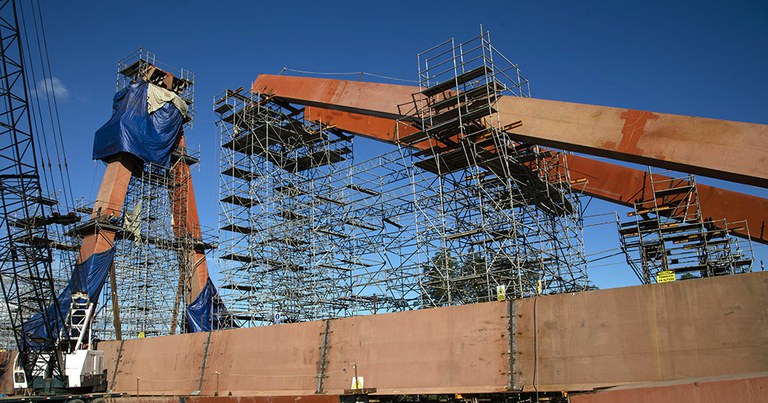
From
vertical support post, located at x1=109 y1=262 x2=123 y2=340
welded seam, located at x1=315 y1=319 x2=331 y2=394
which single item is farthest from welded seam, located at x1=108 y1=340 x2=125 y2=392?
welded seam, located at x1=315 y1=319 x2=331 y2=394

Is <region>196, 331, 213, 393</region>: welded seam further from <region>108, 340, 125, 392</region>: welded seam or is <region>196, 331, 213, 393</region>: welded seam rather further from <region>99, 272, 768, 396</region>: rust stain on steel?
<region>108, 340, 125, 392</region>: welded seam

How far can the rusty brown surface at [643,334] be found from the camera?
9766 mm

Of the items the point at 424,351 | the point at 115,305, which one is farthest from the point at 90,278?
the point at 424,351

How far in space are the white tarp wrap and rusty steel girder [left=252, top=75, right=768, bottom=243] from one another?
369 inches

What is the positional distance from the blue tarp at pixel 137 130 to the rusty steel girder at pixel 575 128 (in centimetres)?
923

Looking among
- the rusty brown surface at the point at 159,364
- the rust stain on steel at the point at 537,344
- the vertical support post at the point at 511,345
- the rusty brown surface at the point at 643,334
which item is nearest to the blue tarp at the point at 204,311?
the rusty brown surface at the point at 159,364

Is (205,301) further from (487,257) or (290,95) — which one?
(487,257)

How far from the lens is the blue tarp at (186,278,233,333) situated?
97.9 feet

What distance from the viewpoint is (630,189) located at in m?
21.5

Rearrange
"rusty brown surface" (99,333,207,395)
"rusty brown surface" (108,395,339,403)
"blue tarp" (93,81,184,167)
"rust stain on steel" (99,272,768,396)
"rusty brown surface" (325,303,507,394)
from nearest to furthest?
"rust stain on steel" (99,272,768,396) < "rusty brown surface" (325,303,507,394) < "rusty brown surface" (108,395,339,403) < "rusty brown surface" (99,333,207,395) < "blue tarp" (93,81,184,167)

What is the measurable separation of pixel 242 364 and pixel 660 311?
38.2 ft

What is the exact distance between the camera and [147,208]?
33469mm

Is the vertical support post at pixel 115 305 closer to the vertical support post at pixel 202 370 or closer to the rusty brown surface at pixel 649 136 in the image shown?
the vertical support post at pixel 202 370

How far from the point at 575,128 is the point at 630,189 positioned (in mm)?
6553
